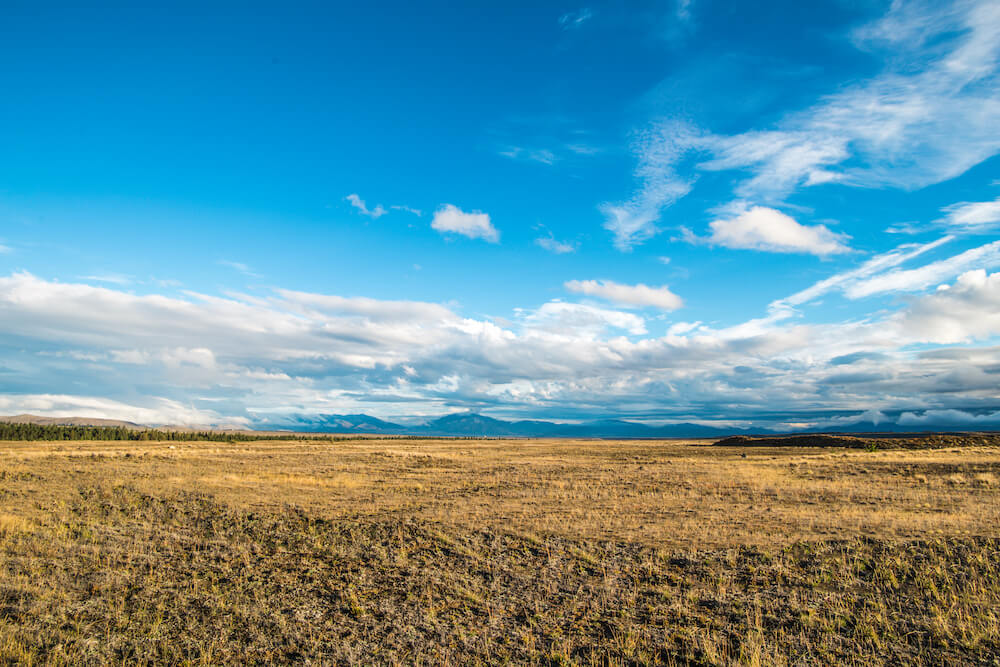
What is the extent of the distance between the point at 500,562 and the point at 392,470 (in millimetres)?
29449

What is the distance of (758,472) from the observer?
4241 centimetres

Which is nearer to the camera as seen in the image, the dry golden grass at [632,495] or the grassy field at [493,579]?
the grassy field at [493,579]

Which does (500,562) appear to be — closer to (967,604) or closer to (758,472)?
(967,604)

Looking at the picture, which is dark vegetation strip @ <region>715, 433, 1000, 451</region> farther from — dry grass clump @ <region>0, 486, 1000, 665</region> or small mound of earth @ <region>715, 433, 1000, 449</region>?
dry grass clump @ <region>0, 486, 1000, 665</region>

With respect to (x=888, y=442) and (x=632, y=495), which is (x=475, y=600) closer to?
(x=632, y=495)

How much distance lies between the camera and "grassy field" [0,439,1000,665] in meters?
10.4

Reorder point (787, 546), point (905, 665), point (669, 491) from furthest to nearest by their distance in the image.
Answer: point (669, 491)
point (787, 546)
point (905, 665)

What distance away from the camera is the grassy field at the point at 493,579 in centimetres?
1041

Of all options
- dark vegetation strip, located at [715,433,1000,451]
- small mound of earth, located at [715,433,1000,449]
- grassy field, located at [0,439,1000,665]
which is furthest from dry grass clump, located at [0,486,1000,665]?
small mound of earth, located at [715,433,1000,449]

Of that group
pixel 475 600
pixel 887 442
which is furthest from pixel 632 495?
pixel 887 442

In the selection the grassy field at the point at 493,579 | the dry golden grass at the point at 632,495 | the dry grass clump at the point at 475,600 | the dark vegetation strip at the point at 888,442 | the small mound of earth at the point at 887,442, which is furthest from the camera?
the small mound of earth at the point at 887,442

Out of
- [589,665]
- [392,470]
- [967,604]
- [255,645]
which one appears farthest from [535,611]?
[392,470]

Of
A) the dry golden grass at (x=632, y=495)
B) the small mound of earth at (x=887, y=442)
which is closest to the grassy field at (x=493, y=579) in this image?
the dry golden grass at (x=632, y=495)

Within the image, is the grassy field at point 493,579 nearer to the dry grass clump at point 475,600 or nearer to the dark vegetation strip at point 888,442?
the dry grass clump at point 475,600
